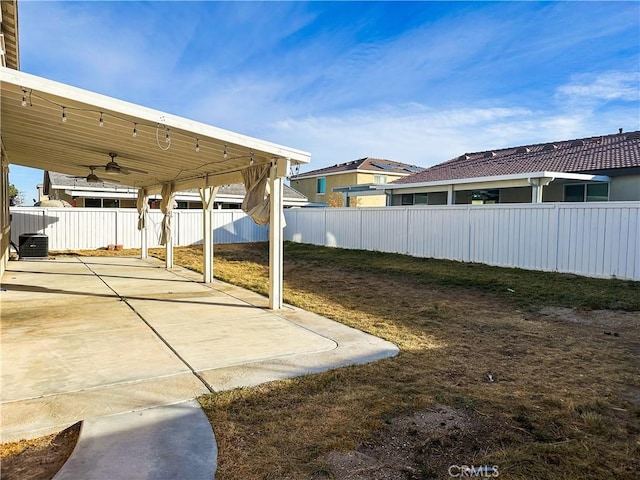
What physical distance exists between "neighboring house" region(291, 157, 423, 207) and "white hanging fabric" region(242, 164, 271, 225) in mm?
20230

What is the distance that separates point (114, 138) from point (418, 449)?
6527 mm

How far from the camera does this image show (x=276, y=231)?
22.5ft

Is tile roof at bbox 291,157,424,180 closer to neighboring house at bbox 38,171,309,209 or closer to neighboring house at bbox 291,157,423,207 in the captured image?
neighboring house at bbox 291,157,423,207

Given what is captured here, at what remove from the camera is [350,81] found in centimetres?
1587

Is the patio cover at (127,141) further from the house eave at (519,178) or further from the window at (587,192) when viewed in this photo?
the window at (587,192)

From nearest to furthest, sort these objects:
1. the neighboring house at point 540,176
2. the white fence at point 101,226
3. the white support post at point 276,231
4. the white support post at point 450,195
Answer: the white support post at point 276,231
the neighboring house at point 540,176
the white fence at point 101,226
the white support post at point 450,195

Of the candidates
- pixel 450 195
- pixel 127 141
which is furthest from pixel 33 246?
pixel 450 195

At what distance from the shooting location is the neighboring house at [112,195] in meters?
19.0

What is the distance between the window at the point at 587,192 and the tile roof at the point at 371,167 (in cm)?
1555

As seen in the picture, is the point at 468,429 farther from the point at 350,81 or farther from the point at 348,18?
the point at 350,81

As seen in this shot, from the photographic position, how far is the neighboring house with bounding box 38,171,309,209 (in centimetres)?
1900

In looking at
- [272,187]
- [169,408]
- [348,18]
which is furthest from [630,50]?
[169,408]

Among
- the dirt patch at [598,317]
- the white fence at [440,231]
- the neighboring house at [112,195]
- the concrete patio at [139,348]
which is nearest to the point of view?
the concrete patio at [139,348]

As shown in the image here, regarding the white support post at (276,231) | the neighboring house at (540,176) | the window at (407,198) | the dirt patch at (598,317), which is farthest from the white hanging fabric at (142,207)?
the dirt patch at (598,317)
